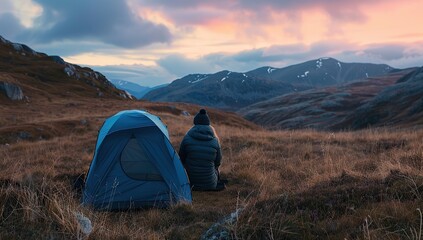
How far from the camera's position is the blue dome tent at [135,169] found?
8.89 m

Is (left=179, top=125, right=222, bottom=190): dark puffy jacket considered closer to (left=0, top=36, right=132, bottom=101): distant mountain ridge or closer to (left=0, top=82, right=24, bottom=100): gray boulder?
(left=0, top=82, right=24, bottom=100): gray boulder

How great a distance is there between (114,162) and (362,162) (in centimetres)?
684

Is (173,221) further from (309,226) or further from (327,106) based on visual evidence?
(327,106)

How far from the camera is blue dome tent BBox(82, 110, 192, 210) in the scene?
8.89 meters

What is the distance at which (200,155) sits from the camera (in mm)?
9820

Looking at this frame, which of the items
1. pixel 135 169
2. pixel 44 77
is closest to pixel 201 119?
pixel 135 169

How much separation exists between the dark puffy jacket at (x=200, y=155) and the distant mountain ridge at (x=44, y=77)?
44.1 meters

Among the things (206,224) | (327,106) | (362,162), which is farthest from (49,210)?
(327,106)

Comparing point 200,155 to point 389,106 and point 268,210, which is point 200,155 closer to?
point 268,210

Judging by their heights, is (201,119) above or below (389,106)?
above

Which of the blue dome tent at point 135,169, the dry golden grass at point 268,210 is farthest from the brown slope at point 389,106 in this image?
the blue dome tent at point 135,169

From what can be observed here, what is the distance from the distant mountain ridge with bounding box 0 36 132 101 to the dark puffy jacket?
4413cm

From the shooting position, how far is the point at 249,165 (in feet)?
39.6

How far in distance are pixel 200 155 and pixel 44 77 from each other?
64.6 m
